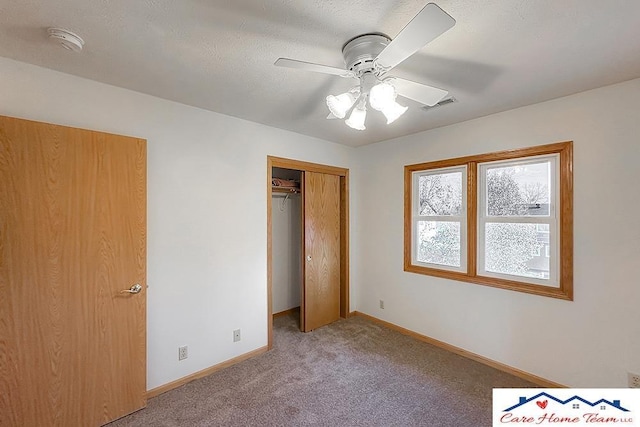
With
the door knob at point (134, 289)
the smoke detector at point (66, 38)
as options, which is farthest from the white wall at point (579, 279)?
the smoke detector at point (66, 38)

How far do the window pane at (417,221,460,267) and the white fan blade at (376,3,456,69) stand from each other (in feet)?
7.51

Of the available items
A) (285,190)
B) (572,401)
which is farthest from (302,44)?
(572,401)

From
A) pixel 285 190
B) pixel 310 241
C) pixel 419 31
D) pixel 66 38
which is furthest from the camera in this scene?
pixel 285 190

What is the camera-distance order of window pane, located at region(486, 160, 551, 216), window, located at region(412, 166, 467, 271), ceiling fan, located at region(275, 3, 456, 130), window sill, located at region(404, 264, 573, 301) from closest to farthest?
ceiling fan, located at region(275, 3, 456, 130), window sill, located at region(404, 264, 573, 301), window pane, located at region(486, 160, 551, 216), window, located at region(412, 166, 467, 271)

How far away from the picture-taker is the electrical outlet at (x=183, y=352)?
2318 mm

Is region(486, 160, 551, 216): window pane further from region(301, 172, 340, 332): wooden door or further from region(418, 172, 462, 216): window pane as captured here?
region(301, 172, 340, 332): wooden door

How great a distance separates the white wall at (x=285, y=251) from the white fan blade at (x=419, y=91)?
2.59 metres

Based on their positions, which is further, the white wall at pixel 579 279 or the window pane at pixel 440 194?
the window pane at pixel 440 194

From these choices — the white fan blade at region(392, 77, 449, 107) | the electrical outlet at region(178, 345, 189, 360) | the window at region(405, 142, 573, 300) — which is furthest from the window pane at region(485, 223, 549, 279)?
the electrical outlet at region(178, 345, 189, 360)

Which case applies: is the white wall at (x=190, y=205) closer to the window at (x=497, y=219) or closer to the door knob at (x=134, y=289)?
the door knob at (x=134, y=289)

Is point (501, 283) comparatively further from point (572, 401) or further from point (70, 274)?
point (70, 274)

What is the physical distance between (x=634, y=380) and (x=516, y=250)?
1123mm

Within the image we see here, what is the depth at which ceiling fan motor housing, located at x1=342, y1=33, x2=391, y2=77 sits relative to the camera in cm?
143

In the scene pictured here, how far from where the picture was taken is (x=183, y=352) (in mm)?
2338
